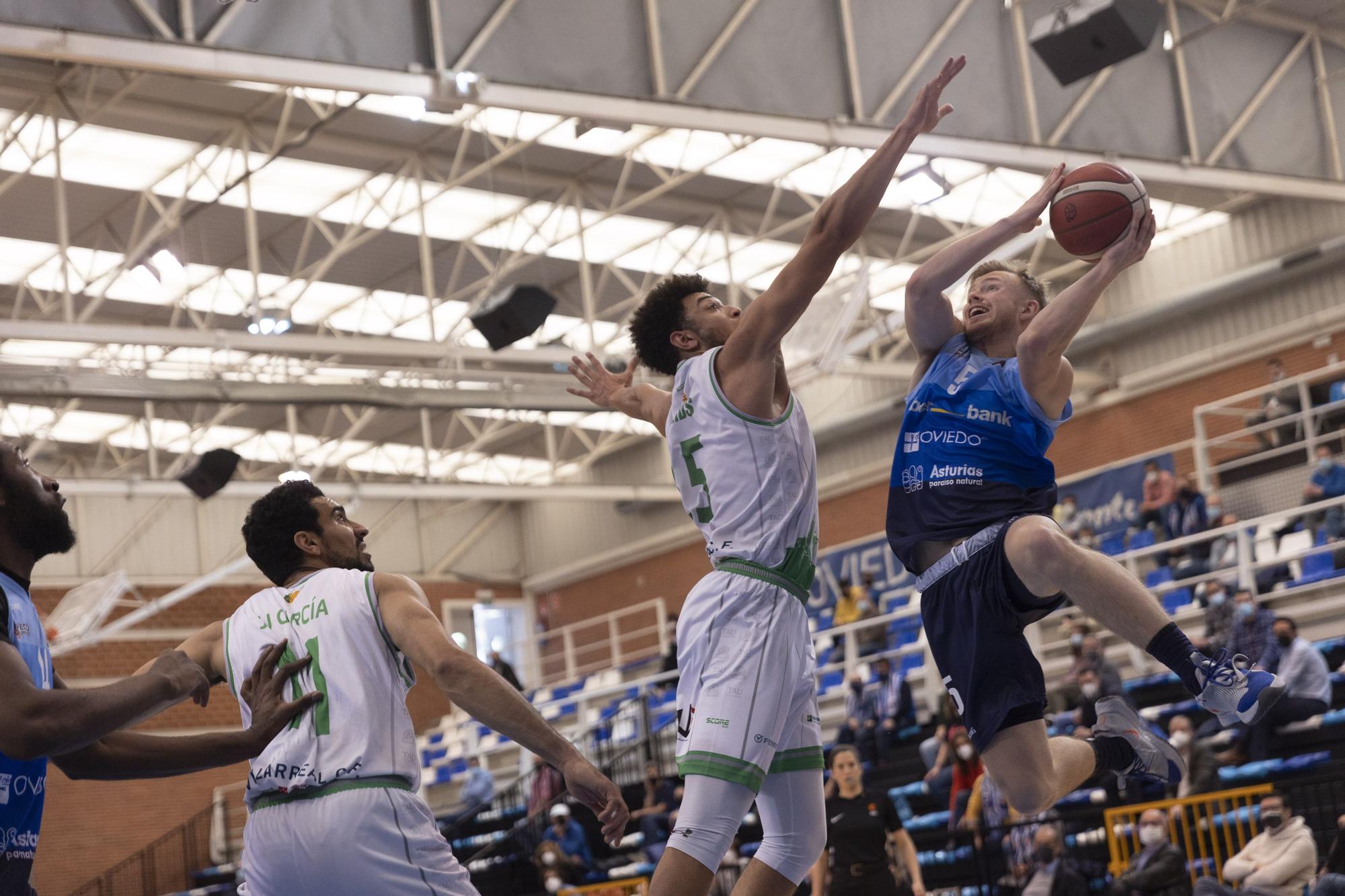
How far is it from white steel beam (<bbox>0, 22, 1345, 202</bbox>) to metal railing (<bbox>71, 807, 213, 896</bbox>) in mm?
18790

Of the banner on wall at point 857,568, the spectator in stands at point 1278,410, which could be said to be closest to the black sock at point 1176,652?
the spectator in stands at point 1278,410

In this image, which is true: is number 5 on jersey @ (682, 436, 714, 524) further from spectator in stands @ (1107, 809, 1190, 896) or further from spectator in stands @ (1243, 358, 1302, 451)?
spectator in stands @ (1243, 358, 1302, 451)

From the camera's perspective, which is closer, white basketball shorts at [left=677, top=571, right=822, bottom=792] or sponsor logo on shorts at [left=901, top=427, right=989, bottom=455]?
white basketball shorts at [left=677, top=571, right=822, bottom=792]

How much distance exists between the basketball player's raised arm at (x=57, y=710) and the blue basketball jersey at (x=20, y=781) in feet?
0.23

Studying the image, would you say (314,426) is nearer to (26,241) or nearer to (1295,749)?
(26,241)

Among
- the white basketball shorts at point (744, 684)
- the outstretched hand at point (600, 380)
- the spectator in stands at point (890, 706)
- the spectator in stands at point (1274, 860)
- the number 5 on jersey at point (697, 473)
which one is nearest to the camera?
the white basketball shorts at point (744, 684)

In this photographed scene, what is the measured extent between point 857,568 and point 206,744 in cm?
2179

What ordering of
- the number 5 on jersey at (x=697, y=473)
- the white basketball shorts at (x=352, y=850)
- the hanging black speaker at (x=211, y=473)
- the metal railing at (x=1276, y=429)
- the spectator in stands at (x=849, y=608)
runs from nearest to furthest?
the white basketball shorts at (x=352, y=850)
the number 5 on jersey at (x=697, y=473)
the metal railing at (x=1276, y=429)
the hanging black speaker at (x=211, y=473)
the spectator in stands at (x=849, y=608)

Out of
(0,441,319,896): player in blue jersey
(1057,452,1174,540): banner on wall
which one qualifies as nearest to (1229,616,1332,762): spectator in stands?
(1057,452,1174,540): banner on wall

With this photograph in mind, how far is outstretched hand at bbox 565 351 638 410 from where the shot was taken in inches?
226

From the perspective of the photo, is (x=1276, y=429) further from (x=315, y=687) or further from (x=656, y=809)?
(x=315, y=687)

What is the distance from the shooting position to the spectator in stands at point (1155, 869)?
1003 cm

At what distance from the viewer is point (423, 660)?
12.1 feet

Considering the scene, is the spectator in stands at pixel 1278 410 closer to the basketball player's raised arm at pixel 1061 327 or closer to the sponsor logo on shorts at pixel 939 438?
the basketball player's raised arm at pixel 1061 327
